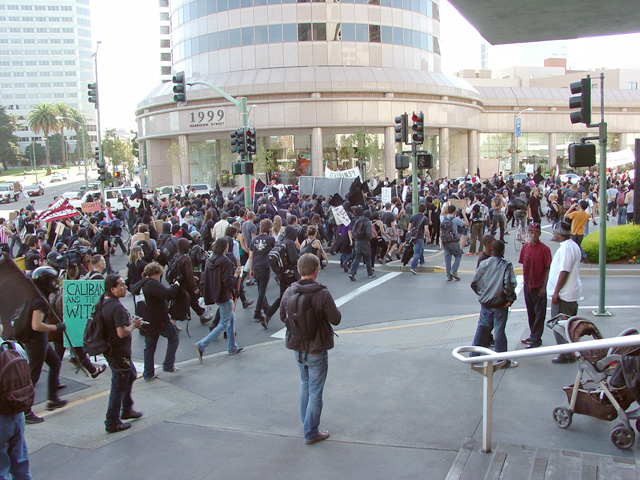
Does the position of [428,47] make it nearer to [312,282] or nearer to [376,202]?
[376,202]

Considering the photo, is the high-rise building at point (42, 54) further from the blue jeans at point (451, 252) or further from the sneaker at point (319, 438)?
the sneaker at point (319, 438)

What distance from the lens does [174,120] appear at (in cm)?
5378

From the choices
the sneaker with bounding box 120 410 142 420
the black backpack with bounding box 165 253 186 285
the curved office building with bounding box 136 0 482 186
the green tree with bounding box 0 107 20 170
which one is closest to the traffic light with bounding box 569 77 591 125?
the black backpack with bounding box 165 253 186 285

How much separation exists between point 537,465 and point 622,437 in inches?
38.9

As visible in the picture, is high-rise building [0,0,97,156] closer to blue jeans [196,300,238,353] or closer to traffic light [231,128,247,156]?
traffic light [231,128,247,156]

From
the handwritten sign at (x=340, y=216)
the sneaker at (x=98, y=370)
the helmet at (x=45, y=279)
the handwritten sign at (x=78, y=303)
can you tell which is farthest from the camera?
the handwritten sign at (x=340, y=216)

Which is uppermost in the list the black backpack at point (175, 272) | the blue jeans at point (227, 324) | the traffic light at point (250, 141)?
the traffic light at point (250, 141)

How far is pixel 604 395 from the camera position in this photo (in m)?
5.24

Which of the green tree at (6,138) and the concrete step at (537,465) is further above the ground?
the green tree at (6,138)

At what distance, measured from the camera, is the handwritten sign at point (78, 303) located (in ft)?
24.8

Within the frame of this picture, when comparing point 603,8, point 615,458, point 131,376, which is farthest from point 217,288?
point 603,8

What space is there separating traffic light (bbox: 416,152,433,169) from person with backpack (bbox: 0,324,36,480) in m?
15.2

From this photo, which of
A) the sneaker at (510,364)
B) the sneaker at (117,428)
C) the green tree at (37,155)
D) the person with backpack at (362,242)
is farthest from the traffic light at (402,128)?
the green tree at (37,155)

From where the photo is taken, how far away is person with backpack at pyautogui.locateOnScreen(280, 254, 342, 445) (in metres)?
5.36
